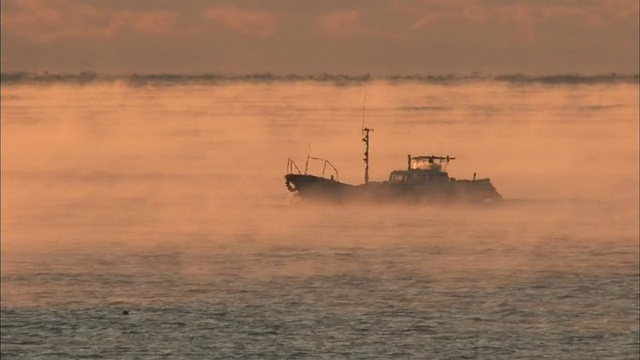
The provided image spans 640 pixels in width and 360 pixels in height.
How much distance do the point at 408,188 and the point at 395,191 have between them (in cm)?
121

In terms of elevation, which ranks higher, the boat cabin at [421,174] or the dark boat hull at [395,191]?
the boat cabin at [421,174]

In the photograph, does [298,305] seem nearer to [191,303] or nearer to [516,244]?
→ [191,303]

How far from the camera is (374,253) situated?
360 ft

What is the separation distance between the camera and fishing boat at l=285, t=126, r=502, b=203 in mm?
165750

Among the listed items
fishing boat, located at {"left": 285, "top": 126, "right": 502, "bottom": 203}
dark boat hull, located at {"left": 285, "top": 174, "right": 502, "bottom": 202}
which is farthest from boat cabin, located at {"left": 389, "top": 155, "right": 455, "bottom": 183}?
dark boat hull, located at {"left": 285, "top": 174, "right": 502, "bottom": 202}

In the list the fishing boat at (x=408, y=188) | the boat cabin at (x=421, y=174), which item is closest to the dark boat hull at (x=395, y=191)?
the fishing boat at (x=408, y=188)

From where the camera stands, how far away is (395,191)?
543 ft

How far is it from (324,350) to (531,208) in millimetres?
107579

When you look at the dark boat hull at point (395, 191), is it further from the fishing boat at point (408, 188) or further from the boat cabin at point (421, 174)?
the boat cabin at point (421, 174)

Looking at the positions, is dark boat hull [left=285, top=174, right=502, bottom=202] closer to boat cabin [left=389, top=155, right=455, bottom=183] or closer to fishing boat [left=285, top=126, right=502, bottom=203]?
Answer: fishing boat [left=285, top=126, right=502, bottom=203]

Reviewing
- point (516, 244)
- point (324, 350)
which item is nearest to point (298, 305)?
point (324, 350)

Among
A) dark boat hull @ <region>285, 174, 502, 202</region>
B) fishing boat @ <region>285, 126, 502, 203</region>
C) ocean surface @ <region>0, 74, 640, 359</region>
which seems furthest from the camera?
fishing boat @ <region>285, 126, 502, 203</region>

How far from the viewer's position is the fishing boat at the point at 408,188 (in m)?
166

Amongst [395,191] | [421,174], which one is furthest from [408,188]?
[421,174]
